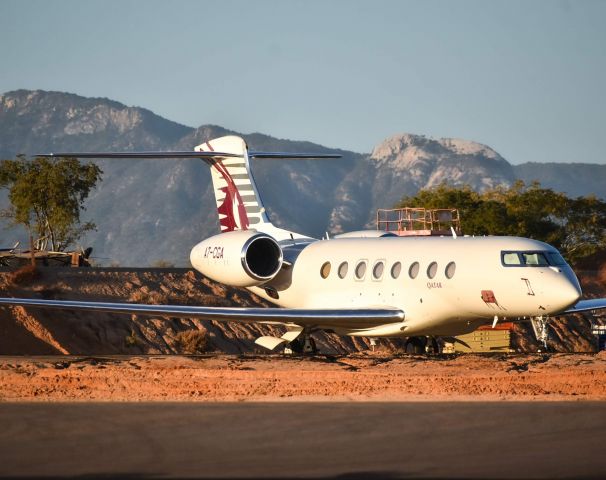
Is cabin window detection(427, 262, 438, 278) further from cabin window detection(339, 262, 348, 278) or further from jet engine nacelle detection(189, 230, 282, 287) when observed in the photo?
jet engine nacelle detection(189, 230, 282, 287)

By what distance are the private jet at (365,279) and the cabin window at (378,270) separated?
1.0 inches

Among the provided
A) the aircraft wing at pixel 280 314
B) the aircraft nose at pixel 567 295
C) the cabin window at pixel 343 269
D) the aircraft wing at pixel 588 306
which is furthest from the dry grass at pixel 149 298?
the aircraft nose at pixel 567 295

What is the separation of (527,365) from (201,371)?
5.96 meters

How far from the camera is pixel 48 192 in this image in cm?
6669

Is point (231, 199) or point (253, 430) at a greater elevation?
point (231, 199)

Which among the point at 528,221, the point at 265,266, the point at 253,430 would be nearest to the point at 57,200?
the point at 528,221

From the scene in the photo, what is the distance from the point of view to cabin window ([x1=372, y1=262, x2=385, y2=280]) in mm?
27781

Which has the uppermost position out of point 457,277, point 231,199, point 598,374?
point 231,199

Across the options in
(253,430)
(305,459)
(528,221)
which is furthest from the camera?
(528,221)

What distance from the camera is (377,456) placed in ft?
37.7

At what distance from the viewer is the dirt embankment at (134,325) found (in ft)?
135

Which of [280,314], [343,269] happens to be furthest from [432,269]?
[280,314]

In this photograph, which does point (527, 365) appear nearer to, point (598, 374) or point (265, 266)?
point (598, 374)

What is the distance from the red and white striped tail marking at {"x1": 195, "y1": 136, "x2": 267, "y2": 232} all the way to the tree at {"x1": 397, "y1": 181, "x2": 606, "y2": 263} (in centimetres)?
3973
